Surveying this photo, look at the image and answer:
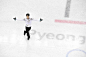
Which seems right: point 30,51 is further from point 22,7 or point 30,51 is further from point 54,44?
point 22,7

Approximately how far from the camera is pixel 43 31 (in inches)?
219

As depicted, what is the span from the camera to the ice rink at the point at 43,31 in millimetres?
5227

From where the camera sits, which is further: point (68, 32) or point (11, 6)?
point (11, 6)

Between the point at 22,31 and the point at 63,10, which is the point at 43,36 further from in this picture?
the point at 63,10

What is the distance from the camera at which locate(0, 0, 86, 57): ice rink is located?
17.1 feet

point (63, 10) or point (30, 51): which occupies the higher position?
point (63, 10)

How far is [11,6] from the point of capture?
19.3ft

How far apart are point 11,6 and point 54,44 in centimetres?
307

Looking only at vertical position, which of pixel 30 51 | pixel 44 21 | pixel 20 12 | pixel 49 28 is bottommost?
pixel 30 51

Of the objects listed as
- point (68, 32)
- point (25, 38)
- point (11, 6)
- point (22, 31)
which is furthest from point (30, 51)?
point (11, 6)

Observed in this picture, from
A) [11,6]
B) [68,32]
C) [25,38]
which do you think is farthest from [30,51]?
[11,6]

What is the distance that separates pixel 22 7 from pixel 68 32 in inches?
110

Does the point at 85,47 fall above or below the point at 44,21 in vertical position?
below

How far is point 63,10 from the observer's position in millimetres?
5820
